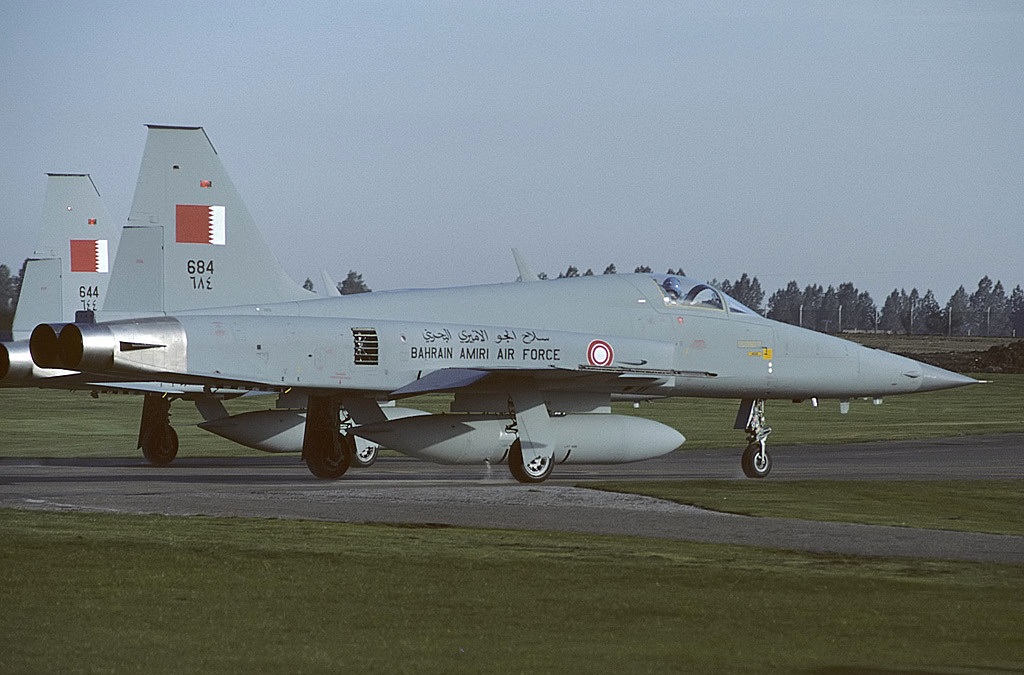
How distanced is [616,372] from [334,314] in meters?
4.23

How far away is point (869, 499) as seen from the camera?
58.8 feet

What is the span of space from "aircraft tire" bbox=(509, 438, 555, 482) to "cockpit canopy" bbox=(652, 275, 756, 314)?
3.96m

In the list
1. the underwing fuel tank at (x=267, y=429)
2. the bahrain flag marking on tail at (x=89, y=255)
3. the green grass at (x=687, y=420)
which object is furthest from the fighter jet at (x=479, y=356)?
the bahrain flag marking on tail at (x=89, y=255)

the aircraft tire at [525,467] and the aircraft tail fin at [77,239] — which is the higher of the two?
the aircraft tail fin at [77,239]

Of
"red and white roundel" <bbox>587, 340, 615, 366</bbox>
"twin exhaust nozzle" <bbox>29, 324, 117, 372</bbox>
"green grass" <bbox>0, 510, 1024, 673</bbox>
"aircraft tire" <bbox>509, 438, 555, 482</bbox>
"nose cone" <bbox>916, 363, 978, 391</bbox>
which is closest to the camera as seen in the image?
"green grass" <bbox>0, 510, 1024, 673</bbox>

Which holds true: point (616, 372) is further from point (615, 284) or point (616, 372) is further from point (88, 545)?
point (88, 545)

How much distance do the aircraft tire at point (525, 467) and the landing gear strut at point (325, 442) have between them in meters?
2.99

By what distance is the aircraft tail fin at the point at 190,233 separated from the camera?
19922mm

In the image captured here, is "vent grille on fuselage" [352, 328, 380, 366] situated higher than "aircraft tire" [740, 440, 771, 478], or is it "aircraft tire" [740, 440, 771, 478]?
"vent grille on fuselage" [352, 328, 380, 366]

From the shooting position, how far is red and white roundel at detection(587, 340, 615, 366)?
22953mm

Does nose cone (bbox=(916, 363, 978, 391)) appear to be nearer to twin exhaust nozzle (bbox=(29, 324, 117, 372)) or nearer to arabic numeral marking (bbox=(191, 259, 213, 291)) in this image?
arabic numeral marking (bbox=(191, 259, 213, 291))

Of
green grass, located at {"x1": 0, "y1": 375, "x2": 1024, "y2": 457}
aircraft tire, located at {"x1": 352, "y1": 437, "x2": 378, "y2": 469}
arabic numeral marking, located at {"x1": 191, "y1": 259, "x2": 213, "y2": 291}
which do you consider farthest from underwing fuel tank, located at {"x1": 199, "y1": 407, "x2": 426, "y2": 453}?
green grass, located at {"x1": 0, "y1": 375, "x2": 1024, "y2": 457}

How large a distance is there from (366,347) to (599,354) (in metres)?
3.83

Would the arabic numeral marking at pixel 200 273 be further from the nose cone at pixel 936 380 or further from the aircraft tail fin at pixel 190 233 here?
the nose cone at pixel 936 380
